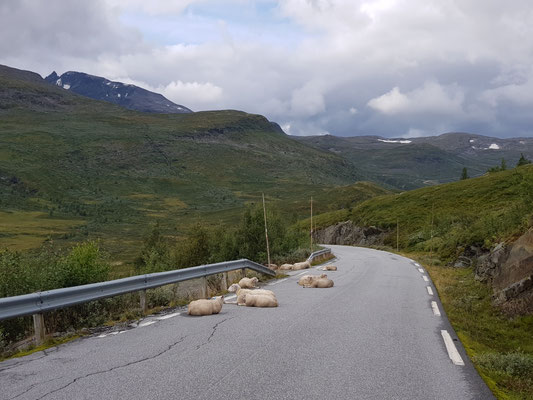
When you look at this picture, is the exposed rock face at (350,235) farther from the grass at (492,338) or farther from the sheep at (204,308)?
the sheep at (204,308)

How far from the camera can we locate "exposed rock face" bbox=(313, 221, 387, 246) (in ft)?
260

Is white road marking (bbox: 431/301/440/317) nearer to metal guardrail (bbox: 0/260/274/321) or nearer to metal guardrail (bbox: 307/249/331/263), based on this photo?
metal guardrail (bbox: 0/260/274/321)

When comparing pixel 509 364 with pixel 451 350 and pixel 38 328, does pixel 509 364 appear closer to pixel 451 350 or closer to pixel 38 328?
pixel 451 350

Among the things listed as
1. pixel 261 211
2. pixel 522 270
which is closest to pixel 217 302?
pixel 522 270

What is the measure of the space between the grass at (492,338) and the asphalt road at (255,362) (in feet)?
1.08

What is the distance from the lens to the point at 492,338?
980 cm

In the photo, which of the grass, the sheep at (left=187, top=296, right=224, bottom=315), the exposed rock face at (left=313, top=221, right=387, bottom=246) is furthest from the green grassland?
the exposed rock face at (left=313, top=221, right=387, bottom=246)

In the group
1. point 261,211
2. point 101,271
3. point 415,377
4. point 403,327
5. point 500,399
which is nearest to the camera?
point 500,399

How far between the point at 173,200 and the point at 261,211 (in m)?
162

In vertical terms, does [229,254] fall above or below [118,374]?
below

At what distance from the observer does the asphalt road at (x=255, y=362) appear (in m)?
5.05

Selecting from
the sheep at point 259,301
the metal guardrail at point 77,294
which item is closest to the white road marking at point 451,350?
the sheep at point 259,301

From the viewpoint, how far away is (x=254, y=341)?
727 cm

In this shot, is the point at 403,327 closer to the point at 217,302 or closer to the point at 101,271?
the point at 217,302
